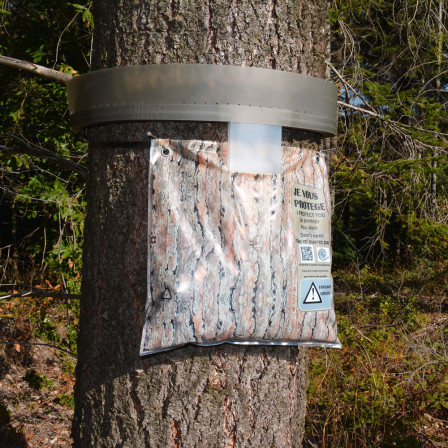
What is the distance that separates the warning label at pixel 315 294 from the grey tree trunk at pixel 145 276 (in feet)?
0.51

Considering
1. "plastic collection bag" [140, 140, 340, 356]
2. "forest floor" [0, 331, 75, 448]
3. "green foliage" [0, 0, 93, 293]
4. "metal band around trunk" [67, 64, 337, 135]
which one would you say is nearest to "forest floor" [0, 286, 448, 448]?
"forest floor" [0, 331, 75, 448]

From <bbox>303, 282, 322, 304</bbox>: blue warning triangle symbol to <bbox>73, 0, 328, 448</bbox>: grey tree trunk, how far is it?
0.17m

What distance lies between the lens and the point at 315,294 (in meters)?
1.54

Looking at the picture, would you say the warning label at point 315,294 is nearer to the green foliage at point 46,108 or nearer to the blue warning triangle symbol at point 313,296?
the blue warning triangle symbol at point 313,296

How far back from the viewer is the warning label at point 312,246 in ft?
4.96

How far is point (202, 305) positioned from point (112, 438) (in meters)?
0.48

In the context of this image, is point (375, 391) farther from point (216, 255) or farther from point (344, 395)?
point (216, 255)

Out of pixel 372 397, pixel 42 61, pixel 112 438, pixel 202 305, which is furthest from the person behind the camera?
pixel 42 61

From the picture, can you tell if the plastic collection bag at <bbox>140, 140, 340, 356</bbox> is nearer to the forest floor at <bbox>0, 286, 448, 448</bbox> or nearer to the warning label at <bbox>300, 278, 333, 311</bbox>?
the warning label at <bbox>300, 278, 333, 311</bbox>

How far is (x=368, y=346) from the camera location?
20.0 ft

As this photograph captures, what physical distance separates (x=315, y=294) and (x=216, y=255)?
12.0 inches

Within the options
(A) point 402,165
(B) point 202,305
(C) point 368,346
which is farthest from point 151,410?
(C) point 368,346

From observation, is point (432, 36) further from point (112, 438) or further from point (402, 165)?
point (112, 438)

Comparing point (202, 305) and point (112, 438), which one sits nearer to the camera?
point (202, 305)
